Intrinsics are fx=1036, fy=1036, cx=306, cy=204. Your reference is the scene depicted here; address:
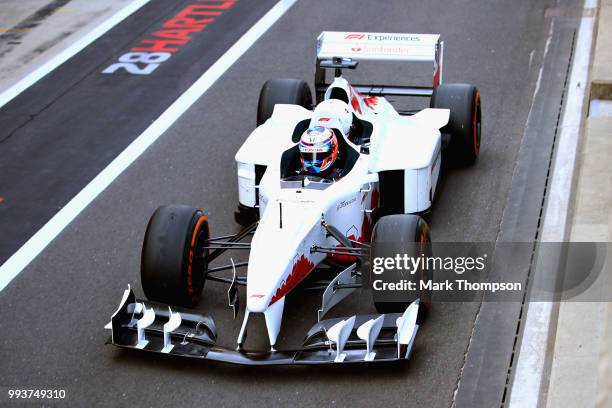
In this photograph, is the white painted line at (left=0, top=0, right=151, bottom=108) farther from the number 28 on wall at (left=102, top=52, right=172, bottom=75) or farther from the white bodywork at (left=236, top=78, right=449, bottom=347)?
the white bodywork at (left=236, top=78, right=449, bottom=347)

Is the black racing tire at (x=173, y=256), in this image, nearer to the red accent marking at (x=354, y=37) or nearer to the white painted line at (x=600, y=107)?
the red accent marking at (x=354, y=37)

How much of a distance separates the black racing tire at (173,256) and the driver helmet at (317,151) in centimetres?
113

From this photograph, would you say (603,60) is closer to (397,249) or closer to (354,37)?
(354,37)

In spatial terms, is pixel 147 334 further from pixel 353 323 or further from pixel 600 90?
pixel 600 90

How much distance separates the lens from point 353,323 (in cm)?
810

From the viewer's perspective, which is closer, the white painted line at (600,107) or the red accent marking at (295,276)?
the red accent marking at (295,276)

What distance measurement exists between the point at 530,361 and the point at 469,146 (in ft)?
11.8

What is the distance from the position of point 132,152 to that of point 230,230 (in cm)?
274

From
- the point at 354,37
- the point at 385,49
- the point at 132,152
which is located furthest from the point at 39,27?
the point at 385,49

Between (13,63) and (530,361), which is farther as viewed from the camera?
(13,63)

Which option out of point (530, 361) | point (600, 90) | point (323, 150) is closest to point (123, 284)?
point (323, 150)

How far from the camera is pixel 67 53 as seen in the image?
1650 cm

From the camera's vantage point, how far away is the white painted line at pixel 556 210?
315 inches
